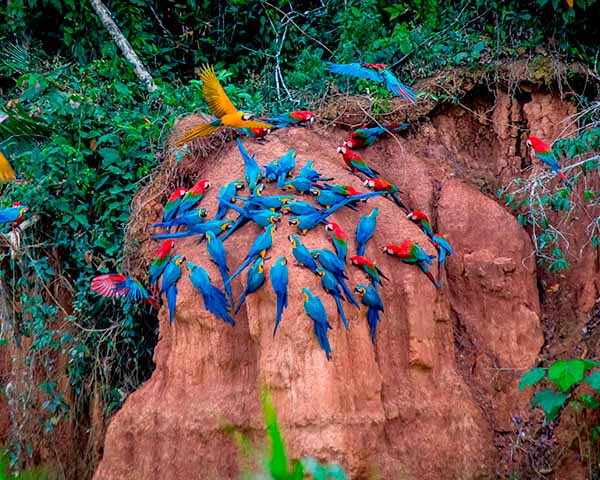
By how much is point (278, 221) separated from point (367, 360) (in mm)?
920

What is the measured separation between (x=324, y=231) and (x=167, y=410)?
1339 mm

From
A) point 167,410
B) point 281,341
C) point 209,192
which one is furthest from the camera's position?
point 209,192

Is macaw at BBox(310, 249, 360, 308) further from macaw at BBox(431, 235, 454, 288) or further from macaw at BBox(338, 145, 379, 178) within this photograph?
macaw at BBox(338, 145, 379, 178)

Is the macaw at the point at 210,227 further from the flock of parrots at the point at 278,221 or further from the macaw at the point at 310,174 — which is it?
the macaw at the point at 310,174

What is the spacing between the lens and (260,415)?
459cm

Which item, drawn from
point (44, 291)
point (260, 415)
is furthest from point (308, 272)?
point (44, 291)

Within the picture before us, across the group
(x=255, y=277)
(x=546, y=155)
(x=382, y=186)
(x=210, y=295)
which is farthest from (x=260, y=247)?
(x=546, y=155)

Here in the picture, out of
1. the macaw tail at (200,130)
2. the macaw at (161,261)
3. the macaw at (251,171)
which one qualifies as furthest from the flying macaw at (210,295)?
the macaw tail at (200,130)

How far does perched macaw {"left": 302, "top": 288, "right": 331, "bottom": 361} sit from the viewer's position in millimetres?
4504

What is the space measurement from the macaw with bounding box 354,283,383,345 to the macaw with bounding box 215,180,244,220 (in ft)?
3.04

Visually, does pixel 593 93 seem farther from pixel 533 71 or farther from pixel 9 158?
pixel 9 158

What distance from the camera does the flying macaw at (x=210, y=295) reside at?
15.7 ft

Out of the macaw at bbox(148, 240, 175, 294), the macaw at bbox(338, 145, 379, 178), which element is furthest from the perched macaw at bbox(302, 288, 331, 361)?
the macaw at bbox(338, 145, 379, 178)

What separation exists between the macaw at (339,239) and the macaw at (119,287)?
4.47 ft
